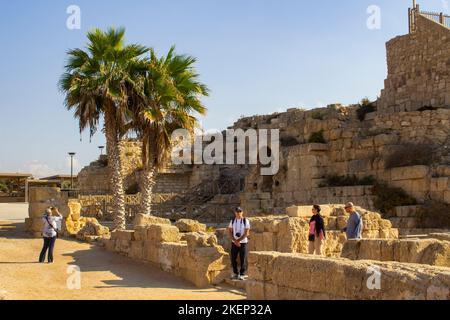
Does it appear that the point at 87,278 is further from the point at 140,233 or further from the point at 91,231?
the point at 91,231

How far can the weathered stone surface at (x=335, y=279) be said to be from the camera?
17.8ft

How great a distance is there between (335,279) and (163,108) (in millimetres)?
11134

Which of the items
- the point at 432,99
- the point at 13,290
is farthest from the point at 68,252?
the point at 432,99

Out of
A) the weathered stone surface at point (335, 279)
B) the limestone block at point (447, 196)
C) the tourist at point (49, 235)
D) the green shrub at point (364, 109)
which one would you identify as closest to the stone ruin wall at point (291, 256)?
the weathered stone surface at point (335, 279)

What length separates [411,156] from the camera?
18797 millimetres

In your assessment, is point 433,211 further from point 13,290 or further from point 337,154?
point 13,290

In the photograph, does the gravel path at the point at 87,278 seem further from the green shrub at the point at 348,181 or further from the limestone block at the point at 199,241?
the green shrub at the point at 348,181

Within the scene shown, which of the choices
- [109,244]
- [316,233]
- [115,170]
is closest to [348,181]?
[115,170]

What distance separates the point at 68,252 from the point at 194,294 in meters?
5.87

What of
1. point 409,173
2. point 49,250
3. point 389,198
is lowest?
point 49,250

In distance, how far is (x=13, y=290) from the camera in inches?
371

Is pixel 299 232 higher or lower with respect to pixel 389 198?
lower

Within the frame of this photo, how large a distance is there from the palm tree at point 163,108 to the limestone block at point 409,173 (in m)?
6.75
